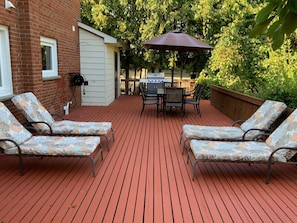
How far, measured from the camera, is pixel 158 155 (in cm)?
421

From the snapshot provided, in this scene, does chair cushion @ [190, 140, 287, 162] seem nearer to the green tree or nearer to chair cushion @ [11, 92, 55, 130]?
the green tree

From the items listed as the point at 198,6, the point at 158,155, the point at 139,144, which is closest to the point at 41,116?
the point at 139,144

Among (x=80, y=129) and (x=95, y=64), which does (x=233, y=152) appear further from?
(x=95, y=64)

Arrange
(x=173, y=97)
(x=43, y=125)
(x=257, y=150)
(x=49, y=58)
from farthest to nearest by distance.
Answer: (x=173, y=97)
(x=49, y=58)
(x=43, y=125)
(x=257, y=150)

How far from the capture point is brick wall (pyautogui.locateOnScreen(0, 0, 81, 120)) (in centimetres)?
483

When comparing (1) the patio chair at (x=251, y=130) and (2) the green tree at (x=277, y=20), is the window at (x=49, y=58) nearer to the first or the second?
(1) the patio chair at (x=251, y=130)

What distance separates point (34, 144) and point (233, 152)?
2.70 m

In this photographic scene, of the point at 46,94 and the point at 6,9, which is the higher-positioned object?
the point at 6,9

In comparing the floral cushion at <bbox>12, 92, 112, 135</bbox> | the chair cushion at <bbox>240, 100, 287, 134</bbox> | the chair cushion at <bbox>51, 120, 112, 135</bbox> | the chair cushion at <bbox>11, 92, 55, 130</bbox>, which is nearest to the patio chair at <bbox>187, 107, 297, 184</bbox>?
the chair cushion at <bbox>240, 100, 287, 134</bbox>

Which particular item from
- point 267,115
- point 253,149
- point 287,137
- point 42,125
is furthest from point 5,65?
point 287,137

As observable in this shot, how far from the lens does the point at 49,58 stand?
661cm

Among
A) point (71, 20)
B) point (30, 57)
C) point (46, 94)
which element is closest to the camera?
point (30, 57)

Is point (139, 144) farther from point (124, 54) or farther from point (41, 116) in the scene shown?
point (124, 54)

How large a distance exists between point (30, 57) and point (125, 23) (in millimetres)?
7672
